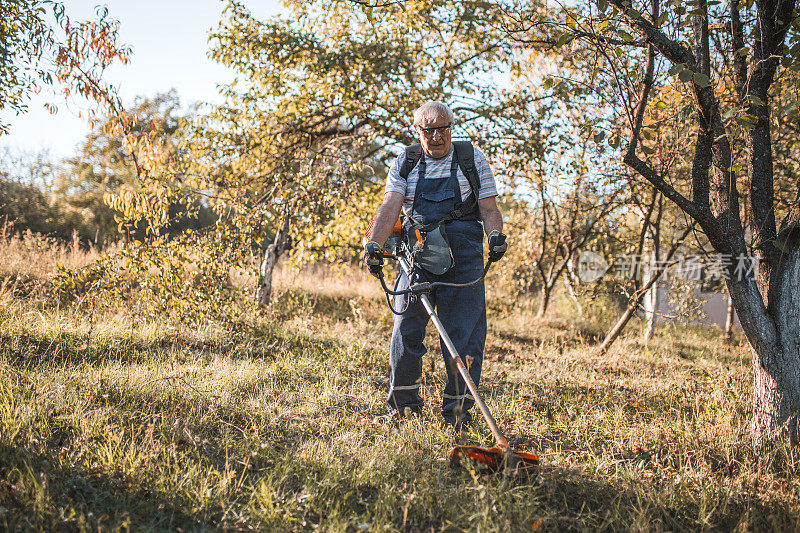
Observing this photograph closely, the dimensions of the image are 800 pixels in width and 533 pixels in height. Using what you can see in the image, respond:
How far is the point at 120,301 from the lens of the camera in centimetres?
576

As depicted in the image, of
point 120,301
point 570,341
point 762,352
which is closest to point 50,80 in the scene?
point 120,301

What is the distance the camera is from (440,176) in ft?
11.1

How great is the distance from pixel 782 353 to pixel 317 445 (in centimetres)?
286

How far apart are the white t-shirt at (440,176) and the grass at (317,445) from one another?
149 centimetres

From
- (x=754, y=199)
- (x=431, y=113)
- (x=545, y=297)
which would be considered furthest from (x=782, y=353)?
(x=545, y=297)

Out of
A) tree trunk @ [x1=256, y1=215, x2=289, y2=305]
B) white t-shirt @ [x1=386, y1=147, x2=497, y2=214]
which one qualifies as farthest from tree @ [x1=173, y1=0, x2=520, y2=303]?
white t-shirt @ [x1=386, y1=147, x2=497, y2=214]

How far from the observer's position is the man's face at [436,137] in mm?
3254

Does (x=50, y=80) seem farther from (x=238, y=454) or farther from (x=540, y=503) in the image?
(x=540, y=503)

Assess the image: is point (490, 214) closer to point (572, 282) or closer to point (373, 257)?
point (373, 257)

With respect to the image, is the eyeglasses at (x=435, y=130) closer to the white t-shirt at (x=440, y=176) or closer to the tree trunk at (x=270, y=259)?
the white t-shirt at (x=440, y=176)

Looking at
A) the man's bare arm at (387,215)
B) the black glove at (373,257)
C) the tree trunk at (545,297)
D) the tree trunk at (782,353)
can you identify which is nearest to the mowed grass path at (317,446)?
the tree trunk at (782,353)

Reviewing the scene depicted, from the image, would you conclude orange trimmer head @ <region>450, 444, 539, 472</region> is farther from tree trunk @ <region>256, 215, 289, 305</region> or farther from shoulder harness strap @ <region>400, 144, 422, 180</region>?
tree trunk @ <region>256, 215, 289, 305</region>

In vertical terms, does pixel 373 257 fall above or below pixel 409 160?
below

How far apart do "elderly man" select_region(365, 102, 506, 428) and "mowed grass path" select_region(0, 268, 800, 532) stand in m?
0.46
